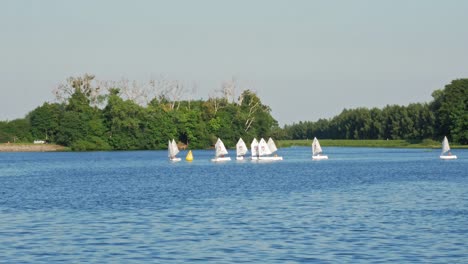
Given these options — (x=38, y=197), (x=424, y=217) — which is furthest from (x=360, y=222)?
(x=38, y=197)

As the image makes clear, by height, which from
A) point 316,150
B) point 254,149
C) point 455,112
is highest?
point 455,112

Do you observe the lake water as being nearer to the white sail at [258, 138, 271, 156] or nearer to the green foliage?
the white sail at [258, 138, 271, 156]

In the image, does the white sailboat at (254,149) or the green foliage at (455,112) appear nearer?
the white sailboat at (254,149)

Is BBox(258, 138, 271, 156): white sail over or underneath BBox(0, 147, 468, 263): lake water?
over

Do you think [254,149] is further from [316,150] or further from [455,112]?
[455,112]

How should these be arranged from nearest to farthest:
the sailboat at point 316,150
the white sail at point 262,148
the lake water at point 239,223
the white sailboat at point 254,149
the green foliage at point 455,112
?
the lake water at point 239,223 → the white sail at point 262,148 → the white sailboat at point 254,149 → the sailboat at point 316,150 → the green foliage at point 455,112

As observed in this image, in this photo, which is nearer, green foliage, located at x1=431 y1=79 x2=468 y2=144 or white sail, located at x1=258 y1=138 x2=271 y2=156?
white sail, located at x1=258 y1=138 x2=271 y2=156

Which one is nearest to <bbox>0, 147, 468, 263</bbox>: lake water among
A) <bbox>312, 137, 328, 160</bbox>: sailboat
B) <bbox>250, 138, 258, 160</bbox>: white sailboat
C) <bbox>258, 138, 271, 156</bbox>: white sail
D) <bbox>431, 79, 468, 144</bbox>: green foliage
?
<bbox>258, 138, 271, 156</bbox>: white sail

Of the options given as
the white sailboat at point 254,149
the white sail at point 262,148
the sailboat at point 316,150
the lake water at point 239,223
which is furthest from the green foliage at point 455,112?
the lake water at point 239,223

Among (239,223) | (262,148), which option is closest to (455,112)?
(262,148)

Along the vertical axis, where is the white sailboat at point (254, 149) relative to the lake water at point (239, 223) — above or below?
above

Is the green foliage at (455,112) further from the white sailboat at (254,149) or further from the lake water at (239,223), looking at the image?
the lake water at (239,223)

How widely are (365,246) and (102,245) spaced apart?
9987mm

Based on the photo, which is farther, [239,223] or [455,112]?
[455,112]
